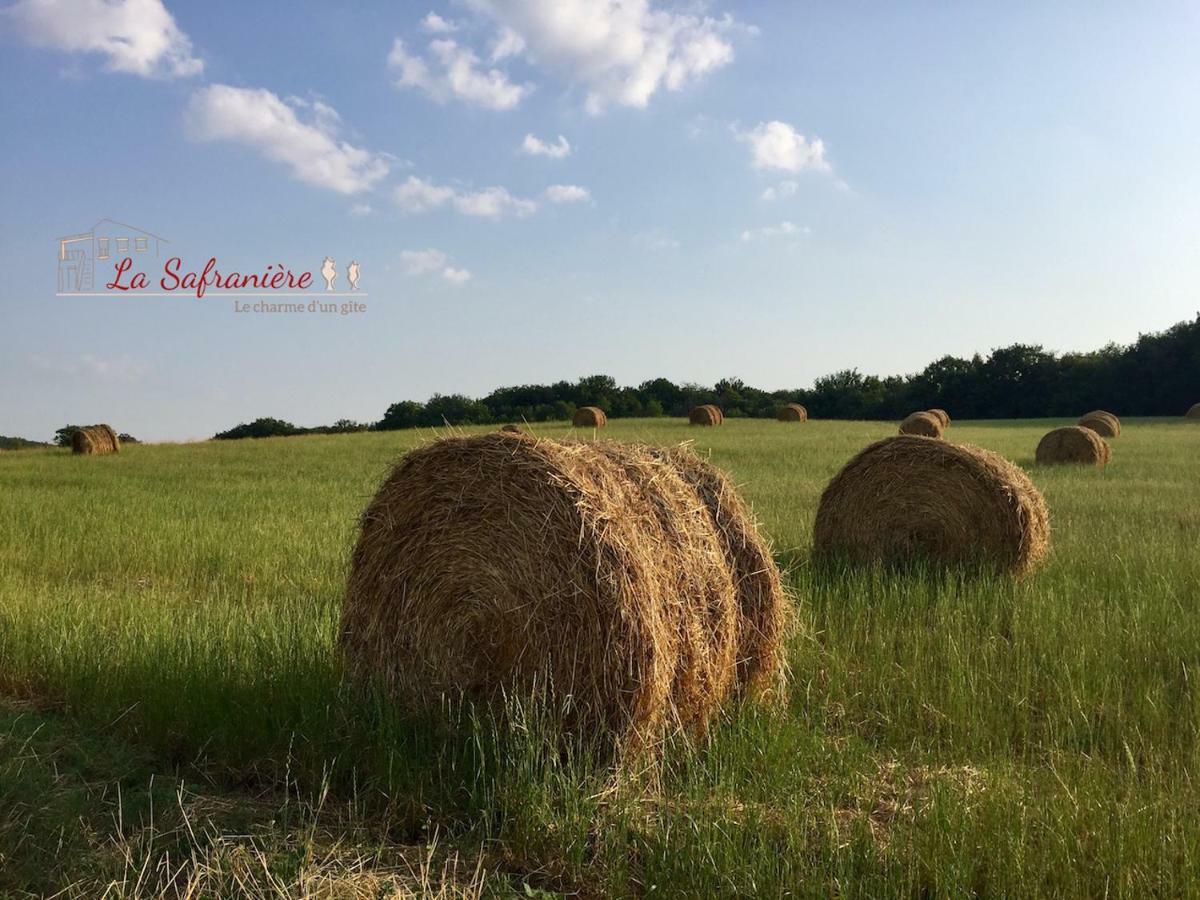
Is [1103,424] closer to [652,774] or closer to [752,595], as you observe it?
[752,595]

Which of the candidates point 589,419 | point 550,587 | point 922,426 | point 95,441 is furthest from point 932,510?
point 589,419

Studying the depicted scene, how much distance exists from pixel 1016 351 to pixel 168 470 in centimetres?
5889

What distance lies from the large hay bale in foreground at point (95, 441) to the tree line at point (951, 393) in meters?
17.8

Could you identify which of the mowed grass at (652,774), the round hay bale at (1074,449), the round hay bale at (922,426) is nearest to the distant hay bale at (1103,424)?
the round hay bale at (922,426)

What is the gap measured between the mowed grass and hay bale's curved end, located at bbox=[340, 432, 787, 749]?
9.8 inches

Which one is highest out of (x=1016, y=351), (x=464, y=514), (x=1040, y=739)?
(x=1016, y=351)

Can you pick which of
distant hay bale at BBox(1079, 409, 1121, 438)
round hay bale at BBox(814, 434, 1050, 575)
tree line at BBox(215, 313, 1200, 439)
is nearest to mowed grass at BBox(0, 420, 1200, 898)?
round hay bale at BBox(814, 434, 1050, 575)

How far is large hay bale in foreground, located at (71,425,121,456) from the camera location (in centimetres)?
2888

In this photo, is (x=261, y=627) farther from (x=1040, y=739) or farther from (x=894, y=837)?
(x=1040, y=739)

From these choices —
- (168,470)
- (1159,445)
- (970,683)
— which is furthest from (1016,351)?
(970,683)

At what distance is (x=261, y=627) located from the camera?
6305 millimetres

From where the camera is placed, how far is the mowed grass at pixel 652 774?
355 cm

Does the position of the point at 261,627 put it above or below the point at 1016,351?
below

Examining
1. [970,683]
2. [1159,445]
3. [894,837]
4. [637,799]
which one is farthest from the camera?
[1159,445]
